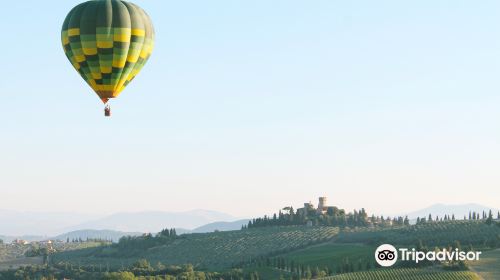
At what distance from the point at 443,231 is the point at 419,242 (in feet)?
79.1

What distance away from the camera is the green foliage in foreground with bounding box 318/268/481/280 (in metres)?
134

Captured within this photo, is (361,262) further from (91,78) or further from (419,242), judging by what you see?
(91,78)

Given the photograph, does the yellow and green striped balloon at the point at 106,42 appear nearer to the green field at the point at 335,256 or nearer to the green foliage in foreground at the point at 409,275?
the green foliage in foreground at the point at 409,275

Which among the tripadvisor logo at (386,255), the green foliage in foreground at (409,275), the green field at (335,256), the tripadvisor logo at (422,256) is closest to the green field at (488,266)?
the tripadvisor logo at (422,256)

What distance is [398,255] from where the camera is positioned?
16275 cm

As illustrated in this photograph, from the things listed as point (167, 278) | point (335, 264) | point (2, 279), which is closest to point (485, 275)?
point (335, 264)

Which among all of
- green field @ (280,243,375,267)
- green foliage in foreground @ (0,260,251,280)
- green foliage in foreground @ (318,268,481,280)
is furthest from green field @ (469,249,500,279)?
green foliage in foreground @ (0,260,251,280)

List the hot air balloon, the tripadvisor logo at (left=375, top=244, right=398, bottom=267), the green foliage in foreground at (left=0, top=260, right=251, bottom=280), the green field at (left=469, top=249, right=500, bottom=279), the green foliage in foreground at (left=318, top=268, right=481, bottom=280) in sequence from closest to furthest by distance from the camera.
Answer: the hot air balloon
the green foliage in foreground at (left=318, top=268, right=481, bottom=280)
the green field at (left=469, top=249, right=500, bottom=279)
the tripadvisor logo at (left=375, top=244, right=398, bottom=267)
the green foliage in foreground at (left=0, top=260, right=251, bottom=280)

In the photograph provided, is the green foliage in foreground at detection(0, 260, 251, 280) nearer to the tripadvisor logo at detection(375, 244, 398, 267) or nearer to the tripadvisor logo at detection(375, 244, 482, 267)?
the tripadvisor logo at detection(375, 244, 398, 267)

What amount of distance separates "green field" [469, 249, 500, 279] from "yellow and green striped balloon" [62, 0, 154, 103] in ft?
243

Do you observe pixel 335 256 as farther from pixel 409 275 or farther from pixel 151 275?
pixel 409 275

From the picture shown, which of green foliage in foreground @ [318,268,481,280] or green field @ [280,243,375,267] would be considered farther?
green field @ [280,243,375,267]

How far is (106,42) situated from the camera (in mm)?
77812

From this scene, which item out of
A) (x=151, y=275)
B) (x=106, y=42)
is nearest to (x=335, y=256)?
(x=151, y=275)
